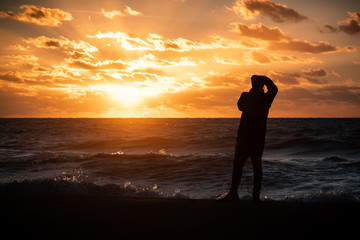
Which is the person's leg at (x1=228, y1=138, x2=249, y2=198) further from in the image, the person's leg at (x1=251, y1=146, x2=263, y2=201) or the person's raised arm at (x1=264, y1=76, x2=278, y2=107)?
the person's raised arm at (x1=264, y1=76, x2=278, y2=107)

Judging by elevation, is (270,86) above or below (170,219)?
above

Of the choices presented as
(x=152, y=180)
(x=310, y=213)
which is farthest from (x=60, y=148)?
(x=310, y=213)

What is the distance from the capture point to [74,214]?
15.2ft

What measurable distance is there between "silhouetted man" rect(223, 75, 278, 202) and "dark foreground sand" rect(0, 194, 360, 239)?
0.68 m

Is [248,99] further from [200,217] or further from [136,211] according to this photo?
[136,211]

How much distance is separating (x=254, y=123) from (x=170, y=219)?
7.87ft

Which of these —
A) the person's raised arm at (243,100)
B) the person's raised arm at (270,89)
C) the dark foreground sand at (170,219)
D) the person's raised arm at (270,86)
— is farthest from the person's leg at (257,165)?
the person's raised arm at (270,86)

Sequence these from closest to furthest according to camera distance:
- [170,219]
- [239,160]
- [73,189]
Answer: [170,219], [239,160], [73,189]

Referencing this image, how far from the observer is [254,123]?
5.73 metres

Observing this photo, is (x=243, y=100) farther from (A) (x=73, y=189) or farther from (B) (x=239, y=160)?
(A) (x=73, y=189)

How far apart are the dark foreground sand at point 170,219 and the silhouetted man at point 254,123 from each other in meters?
0.68

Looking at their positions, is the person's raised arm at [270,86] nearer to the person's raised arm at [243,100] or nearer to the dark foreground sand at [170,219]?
the person's raised arm at [243,100]

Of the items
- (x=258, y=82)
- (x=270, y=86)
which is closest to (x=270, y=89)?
(x=270, y=86)

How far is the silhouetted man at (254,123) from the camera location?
573 cm
